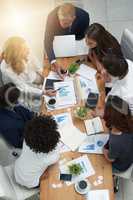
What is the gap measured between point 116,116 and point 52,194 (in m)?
0.84

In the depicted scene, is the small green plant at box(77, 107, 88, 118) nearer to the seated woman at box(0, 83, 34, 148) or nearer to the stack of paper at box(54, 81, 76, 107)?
the stack of paper at box(54, 81, 76, 107)

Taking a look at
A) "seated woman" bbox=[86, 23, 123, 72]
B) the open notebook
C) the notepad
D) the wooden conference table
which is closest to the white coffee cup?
the wooden conference table

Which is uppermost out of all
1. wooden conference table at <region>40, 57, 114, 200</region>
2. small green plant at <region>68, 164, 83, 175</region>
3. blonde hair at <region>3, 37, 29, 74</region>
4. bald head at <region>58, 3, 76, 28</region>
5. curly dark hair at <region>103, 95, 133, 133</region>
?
bald head at <region>58, 3, 76, 28</region>

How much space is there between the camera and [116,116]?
3.27 metres

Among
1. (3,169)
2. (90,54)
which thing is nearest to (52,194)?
(3,169)

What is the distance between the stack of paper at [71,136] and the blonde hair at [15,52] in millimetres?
833

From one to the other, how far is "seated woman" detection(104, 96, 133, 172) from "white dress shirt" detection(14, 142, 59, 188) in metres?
0.48

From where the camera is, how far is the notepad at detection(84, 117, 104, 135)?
3.68m

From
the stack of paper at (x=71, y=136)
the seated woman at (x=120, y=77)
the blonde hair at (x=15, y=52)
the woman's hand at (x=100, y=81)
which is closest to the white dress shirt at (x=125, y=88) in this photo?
the seated woman at (x=120, y=77)

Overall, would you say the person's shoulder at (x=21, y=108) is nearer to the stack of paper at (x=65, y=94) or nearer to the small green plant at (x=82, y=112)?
the stack of paper at (x=65, y=94)

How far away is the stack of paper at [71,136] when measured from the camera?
3602mm

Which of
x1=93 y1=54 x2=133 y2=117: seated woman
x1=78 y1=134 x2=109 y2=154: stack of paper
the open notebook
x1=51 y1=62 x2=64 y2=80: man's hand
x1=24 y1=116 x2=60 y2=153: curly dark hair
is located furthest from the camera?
the open notebook

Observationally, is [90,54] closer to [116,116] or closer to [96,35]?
[96,35]

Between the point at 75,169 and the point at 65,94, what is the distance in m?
0.90
